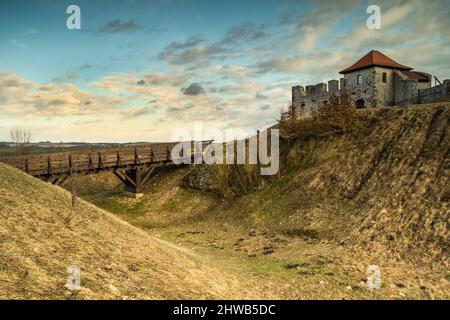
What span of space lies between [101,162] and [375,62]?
27.0m

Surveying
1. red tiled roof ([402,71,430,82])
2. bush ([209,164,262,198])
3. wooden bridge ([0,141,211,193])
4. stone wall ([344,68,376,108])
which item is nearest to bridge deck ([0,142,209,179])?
wooden bridge ([0,141,211,193])

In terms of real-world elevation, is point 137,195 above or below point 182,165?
below

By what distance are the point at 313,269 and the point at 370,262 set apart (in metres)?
2.49

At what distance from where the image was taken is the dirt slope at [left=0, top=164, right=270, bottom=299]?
28.6 ft

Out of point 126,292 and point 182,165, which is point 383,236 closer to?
point 126,292

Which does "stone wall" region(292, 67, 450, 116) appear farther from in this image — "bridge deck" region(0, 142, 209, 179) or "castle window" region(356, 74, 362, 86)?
"bridge deck" region(0, 142, 209, 179)

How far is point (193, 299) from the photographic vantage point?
9.70 m

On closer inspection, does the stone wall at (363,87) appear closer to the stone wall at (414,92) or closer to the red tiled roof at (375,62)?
the red tiled roof at (375,62)

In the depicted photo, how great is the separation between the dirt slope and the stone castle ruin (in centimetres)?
2558

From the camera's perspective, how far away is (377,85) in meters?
36.4

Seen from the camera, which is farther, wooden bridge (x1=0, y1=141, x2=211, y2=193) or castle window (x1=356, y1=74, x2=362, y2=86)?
castle window (x1=356, y1=74, x2=362, y2=86)
